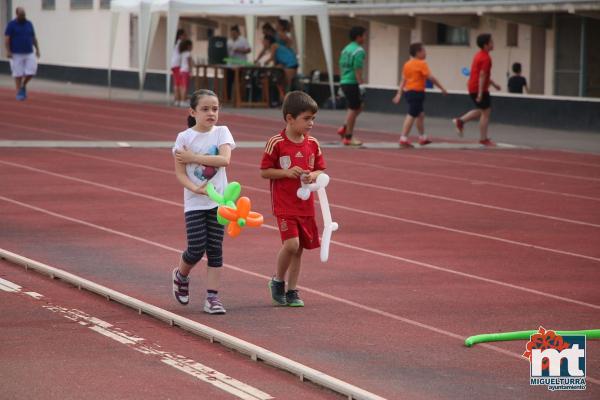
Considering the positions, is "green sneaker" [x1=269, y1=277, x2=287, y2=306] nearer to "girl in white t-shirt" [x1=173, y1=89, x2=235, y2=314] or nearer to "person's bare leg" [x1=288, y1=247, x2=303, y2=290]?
A: "person's bare leg" [x1=288, y1=247, x2=303, y2=290]

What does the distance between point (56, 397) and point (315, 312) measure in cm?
281

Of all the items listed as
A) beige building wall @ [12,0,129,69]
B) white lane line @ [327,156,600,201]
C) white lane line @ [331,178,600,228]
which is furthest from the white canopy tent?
beige building wall @ [12,0,129,69]

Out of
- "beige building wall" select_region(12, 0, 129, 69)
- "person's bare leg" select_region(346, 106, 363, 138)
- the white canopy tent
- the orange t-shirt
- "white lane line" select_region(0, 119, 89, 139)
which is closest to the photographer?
"person's bare leg" select_region(346, 106, 363, 138)

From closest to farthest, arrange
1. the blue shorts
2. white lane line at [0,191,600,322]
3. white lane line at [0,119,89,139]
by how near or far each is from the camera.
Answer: white lane line at [0,191,600,322]
the blue shorts
white lane line at [0,119,89,139]

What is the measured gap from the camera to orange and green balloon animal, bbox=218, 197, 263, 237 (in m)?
8.66

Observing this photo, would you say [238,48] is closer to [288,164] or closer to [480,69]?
[480,69]

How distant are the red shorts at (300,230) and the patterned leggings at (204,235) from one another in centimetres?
42

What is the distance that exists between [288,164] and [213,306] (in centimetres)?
106

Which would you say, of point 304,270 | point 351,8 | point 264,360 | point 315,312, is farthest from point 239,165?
point 351,8

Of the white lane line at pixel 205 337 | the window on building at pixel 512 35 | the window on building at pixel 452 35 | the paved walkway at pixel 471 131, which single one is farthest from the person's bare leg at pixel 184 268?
the window on building at pixel 452 35

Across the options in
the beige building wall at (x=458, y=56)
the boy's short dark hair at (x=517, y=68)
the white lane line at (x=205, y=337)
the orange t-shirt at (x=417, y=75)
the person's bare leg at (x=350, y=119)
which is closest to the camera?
the white lane line at (x=205, y=337)

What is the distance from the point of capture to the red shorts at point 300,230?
9.41 meters

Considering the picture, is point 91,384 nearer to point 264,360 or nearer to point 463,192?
point 264,360

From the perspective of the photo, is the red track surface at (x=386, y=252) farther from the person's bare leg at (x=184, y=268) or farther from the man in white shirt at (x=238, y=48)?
the man in white shirt at (x=238, y=48)
